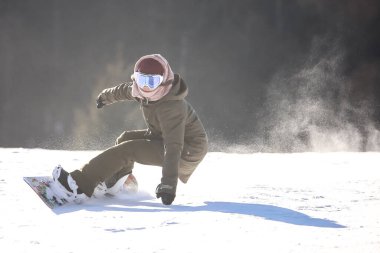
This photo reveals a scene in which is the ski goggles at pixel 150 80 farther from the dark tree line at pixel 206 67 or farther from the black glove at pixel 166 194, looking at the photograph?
the dark tree line at pixel 206 67

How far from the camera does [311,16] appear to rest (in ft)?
26.6

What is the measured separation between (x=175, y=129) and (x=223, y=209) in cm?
42

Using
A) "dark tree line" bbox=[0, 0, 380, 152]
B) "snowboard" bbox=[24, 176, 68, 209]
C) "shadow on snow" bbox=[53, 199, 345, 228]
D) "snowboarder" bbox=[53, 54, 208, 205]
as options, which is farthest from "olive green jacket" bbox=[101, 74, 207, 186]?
"dark tree line" bbox=[0, 0, 380, 152]

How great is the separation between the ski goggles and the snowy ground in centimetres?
51

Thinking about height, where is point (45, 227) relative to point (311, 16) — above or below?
below

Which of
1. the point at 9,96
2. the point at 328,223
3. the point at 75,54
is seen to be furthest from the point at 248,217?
the point at 9,96

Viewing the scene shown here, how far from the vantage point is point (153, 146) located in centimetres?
259

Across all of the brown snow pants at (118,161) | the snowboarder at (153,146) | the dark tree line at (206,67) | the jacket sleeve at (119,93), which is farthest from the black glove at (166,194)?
the dark tree line at (206,67)

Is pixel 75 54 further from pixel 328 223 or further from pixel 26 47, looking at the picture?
pixel 328 223

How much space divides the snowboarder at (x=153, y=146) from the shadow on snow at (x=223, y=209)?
9 cm

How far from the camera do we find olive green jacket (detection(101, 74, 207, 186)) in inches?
96.8

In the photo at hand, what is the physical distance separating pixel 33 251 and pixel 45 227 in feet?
1.12

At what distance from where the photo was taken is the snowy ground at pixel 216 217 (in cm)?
163

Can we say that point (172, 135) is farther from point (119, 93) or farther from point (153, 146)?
point (119, 93)
